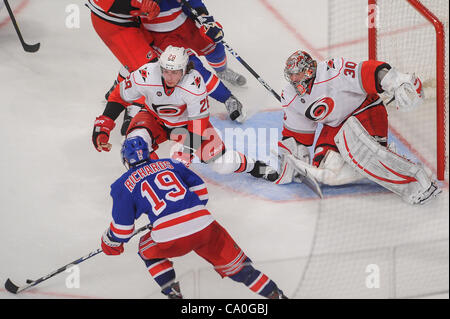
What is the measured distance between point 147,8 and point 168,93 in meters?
0.62

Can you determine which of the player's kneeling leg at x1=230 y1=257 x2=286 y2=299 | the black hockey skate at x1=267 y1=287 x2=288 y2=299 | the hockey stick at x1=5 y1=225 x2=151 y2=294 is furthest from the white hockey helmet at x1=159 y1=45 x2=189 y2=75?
the black hockey skate at x1=267 y1=287 x2=288 y2=299

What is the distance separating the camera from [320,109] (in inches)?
A: 155

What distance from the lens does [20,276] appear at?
146 inches

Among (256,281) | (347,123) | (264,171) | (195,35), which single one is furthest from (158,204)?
(195,35)

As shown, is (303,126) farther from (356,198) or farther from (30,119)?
(30,119)

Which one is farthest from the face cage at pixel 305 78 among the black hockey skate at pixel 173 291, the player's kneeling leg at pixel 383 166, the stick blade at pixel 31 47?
the stick blade at pixel 31 47

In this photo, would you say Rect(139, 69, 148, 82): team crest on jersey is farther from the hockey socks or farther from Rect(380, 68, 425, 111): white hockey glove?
Rect(380, 68, 425, 111): white hockey glove

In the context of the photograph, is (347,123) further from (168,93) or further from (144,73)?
(144,73)

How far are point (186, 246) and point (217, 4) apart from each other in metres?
2.73

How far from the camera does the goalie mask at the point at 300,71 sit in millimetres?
3809

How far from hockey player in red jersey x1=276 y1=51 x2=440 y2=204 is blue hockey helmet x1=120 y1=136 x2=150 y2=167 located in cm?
82

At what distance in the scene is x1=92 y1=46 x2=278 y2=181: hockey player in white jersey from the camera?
153 inches

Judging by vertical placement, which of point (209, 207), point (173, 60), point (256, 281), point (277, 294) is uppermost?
point (173, 60)

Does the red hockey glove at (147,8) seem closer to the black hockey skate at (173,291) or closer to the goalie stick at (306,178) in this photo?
the goalie stick at (306,178)
